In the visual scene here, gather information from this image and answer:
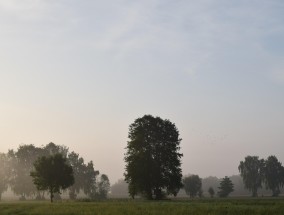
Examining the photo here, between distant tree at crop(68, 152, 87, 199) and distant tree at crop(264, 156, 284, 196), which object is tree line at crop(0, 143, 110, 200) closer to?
distant tree at crop(68, 152, 87, 199)

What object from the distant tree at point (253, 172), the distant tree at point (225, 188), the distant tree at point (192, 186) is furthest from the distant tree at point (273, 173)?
the distant tree at point (192, 186)

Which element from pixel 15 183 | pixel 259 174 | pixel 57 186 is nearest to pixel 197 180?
pixel 259 174

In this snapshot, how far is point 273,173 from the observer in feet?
514

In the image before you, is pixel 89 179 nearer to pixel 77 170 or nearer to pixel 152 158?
pixel 77 170

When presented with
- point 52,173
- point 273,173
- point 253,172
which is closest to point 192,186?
point 253,172

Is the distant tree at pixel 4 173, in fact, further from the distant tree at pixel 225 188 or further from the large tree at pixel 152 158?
the large tree at pixel 152 158

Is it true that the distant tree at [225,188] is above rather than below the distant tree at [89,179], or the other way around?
below

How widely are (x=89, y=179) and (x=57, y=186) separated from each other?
76766 millimetres

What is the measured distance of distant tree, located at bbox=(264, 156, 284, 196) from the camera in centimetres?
15562

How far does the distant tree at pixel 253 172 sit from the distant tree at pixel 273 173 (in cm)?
300

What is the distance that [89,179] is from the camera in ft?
530

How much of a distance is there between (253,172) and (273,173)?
9.15 m

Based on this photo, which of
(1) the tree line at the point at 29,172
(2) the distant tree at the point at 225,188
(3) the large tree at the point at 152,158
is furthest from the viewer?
(1) the tree line at the point at 29,172

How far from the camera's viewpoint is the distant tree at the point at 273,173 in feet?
511
